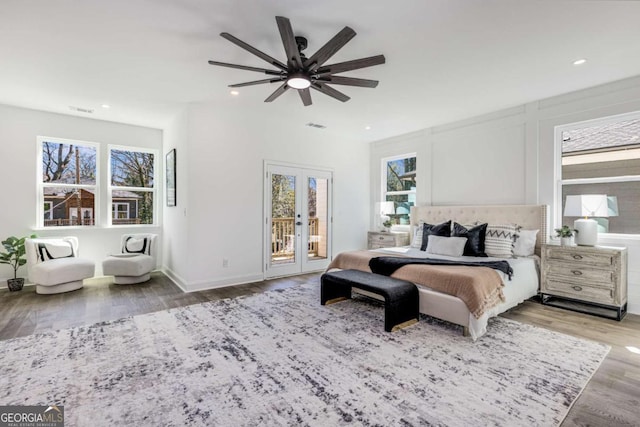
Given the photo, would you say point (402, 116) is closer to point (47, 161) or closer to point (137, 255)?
point (137, 255)

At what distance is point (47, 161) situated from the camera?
Answer: 5023 mm

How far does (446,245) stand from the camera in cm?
429

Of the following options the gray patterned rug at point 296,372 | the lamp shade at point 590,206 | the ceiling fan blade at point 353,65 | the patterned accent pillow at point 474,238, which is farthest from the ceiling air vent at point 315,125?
the lamp shade at point 590,206

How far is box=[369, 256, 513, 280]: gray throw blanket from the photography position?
3.33 m

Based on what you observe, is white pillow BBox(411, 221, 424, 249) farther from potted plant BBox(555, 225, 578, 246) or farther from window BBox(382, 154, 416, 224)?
potted plant BBox(555, 225, 578, 246)

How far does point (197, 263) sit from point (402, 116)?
407 cm

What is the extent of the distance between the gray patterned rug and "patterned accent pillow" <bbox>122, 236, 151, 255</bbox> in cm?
227

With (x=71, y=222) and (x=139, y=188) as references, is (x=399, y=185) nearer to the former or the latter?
(x=139, y=188)

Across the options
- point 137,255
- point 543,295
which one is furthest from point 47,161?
point 543,295

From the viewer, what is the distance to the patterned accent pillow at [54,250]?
441cm

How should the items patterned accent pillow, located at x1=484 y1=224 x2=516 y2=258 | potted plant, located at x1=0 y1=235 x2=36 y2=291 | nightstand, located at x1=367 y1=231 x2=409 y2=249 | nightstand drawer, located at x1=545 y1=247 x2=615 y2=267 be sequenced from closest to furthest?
nightstand drawer, located at x1=545 y1=247 x2=615 y2=267
patterned accent pillow, located at x1=484 y1=224 x2=516 y2=258
potted plant, located at x1=0 y1=235 x2=36 y2=291
nightstand, located at x1=367 y1=231 x2=409 y2=249

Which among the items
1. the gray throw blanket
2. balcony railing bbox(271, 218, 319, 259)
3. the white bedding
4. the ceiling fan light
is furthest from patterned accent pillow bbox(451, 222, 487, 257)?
the ceiling fan light

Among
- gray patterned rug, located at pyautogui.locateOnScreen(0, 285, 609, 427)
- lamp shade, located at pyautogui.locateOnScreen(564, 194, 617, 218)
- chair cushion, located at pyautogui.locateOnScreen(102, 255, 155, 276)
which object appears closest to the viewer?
gray patterned rug, located at pyautogui.locateOnScreen(0, 285, 609, 427)

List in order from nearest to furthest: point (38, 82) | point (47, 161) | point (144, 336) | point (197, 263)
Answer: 1. point (144, 336)
2. point (38, 82)
3. point (197, 263)
4. point (47, 161)
